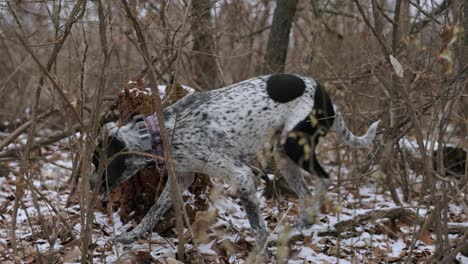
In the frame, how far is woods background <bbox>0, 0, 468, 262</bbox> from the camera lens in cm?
311

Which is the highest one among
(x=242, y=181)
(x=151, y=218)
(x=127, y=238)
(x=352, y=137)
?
(x=352, y=137)

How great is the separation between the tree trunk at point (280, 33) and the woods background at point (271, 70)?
0.01 metres

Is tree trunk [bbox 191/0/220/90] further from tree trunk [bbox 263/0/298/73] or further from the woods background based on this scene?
tree trunk [bbox 263/0/298/73]

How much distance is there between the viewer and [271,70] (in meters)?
5.55

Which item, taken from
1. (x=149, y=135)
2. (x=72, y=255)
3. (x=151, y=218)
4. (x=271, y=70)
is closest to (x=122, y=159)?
(x=149, y=135)

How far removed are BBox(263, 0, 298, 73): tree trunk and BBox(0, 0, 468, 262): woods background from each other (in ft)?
0.03

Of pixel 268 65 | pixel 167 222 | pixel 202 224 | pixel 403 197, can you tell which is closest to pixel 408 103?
pixel 202 224

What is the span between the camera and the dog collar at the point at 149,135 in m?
4.09

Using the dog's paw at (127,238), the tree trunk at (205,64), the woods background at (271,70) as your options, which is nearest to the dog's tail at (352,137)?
the woods background at (271,70)

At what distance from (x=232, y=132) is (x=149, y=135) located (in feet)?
2.10

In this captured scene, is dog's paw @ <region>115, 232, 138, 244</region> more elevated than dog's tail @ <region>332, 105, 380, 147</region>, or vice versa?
dog's tail @ <region>332, 105, 380, 147</region>

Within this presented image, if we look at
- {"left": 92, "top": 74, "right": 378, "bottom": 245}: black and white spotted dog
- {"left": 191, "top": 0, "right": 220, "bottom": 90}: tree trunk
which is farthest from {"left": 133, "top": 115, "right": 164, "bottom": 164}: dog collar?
{"left": 191, "top": 0, "right": 220, "bottom": 90}: tree trunk

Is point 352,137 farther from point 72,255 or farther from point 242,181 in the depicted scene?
point 72,255

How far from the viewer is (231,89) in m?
4.54
